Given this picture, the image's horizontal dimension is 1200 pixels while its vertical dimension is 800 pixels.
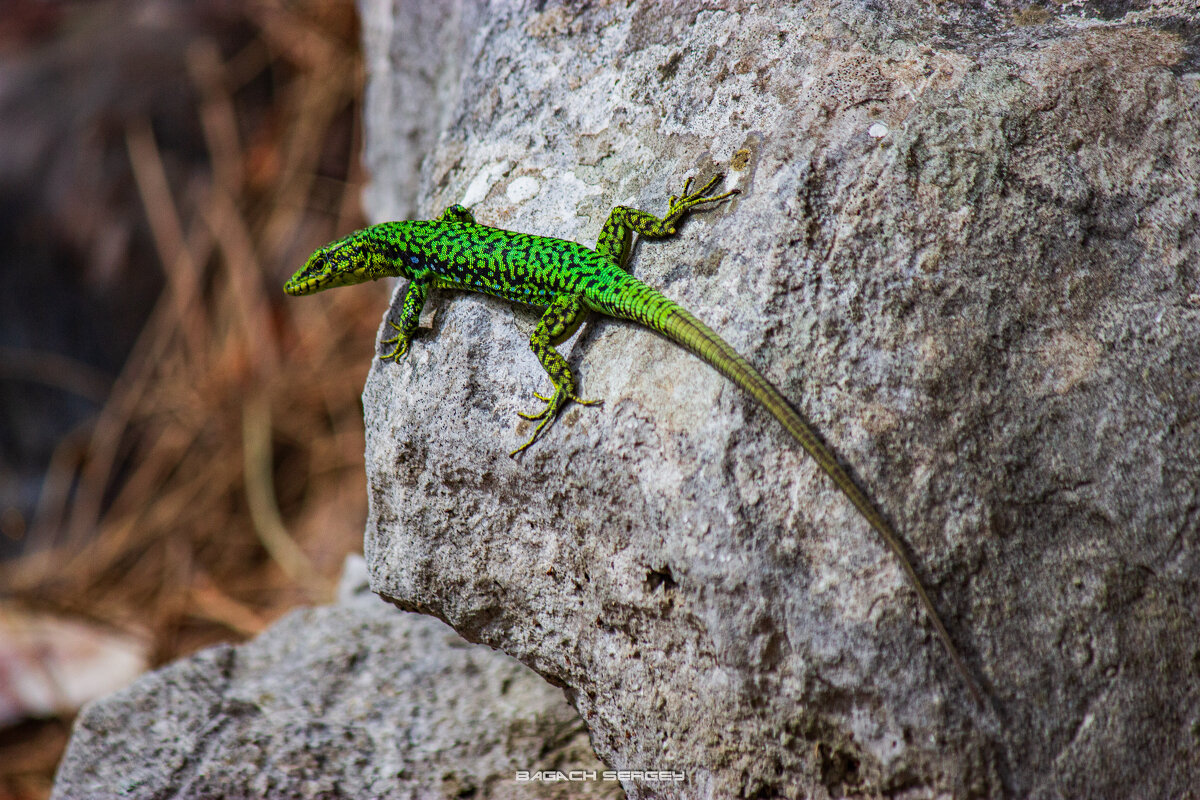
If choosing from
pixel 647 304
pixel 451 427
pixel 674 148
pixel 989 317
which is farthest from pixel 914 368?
pixel 451 427

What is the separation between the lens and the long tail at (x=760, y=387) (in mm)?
2117

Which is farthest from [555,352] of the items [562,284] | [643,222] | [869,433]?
[869,433]

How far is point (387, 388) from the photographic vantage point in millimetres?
3133

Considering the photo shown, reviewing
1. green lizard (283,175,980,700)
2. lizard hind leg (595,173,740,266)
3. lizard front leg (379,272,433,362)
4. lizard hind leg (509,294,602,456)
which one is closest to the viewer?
green lizard (283,175,980,700)

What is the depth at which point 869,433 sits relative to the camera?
2.31 metres

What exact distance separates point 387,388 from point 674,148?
4.95ft

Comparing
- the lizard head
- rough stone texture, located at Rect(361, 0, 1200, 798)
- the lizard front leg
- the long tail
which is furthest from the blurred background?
the long tail

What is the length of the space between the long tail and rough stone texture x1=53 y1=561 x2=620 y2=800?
57.4 inches

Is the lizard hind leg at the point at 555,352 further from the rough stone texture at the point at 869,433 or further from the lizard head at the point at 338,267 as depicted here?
the lizard head at the point at 338,267

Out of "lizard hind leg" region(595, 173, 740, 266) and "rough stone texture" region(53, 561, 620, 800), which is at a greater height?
"lizard hind leg" region(595, 173, 740, 266)

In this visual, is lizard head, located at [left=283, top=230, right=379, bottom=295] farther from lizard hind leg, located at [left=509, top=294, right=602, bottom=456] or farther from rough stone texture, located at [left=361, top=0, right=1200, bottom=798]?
lizard hind leg, located at [left=509, top=294, right=602, bottom=456]

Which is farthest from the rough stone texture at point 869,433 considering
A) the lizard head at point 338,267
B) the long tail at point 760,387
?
the lizard head at point 338,267

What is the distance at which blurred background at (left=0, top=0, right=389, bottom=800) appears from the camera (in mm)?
5355

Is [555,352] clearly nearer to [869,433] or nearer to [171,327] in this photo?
[869,433]
